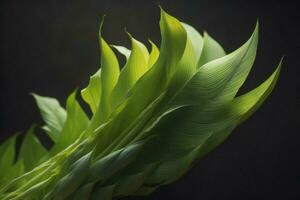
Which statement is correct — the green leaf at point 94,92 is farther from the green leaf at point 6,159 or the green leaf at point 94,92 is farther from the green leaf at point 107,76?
the green leaf at point 6,159

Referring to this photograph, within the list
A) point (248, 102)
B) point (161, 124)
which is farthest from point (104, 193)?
point (248, 102)

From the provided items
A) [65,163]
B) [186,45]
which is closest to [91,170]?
[65,163]

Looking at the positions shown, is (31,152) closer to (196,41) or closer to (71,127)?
(71,127)

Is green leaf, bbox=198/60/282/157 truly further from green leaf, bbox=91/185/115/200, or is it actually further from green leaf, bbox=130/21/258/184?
green leaf, bbox=91/185/115/200

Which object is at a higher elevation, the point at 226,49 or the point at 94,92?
the point at 94,92

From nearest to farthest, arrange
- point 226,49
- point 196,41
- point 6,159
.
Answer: point 196,41 → point 6,159 → point 226,49

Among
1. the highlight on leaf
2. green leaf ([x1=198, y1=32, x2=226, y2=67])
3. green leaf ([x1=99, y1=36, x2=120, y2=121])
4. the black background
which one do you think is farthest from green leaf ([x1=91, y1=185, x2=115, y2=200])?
the black background
